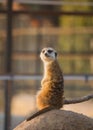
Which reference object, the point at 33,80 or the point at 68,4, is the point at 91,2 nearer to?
the point at 68,4

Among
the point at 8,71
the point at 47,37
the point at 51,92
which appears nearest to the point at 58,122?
the point at 51,92

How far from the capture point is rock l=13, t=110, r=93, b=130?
4.05 metres

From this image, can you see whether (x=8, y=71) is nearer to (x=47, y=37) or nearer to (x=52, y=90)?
(x=47, y=37)

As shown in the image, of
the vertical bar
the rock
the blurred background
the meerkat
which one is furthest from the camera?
the blurred background

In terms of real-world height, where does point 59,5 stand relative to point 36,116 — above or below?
above

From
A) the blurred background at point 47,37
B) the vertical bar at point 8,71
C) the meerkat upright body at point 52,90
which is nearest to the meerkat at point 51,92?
the meerkat upright body at point 52,90

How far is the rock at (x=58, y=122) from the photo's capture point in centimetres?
405

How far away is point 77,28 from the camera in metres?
9.30

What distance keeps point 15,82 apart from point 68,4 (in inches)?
78.3

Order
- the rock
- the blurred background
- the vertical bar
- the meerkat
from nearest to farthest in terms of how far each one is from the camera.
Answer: the rock, the meerkat, the vertical bar, the blurred background

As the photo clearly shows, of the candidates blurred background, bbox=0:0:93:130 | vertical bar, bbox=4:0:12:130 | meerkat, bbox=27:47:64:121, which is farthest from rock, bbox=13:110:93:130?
blurred background, bbox=0:0:93:130

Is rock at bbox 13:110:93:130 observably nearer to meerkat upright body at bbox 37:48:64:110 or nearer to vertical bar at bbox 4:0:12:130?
meerkat upright body at bbox 37:48:64:110

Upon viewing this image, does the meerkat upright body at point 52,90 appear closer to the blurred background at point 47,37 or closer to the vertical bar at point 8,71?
the vertical bar at point 8,71

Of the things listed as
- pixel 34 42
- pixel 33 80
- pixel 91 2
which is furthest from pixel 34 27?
pixel 33 80
